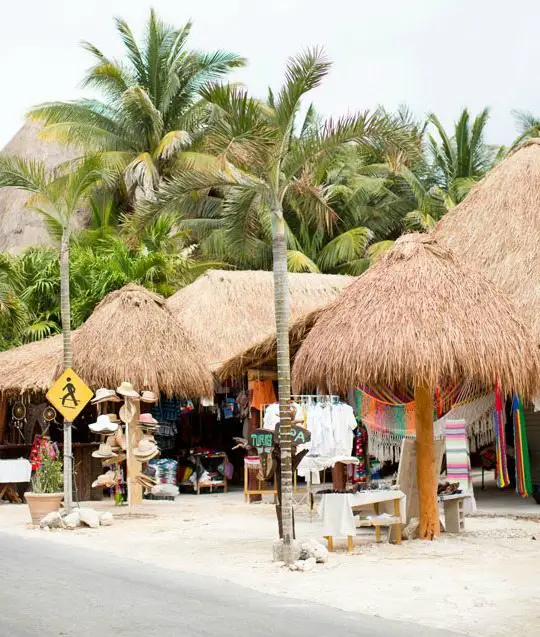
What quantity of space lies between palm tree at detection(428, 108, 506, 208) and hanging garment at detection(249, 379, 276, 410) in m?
16.3

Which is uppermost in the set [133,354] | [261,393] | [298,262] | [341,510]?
[298,262]

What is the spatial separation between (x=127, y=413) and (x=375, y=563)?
6999mm

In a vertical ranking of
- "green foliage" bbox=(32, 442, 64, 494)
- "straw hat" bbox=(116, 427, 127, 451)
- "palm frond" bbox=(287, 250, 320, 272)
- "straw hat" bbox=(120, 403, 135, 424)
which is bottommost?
"green foliage" bbox=(32, 442, 64, 494)

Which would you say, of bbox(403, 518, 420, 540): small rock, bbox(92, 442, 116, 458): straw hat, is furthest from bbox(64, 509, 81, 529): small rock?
bbox(403, 518, 420, 540): small rock

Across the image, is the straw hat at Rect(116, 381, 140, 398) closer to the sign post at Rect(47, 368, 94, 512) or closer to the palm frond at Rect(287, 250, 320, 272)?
the sign post at Rect(47, 368, 94, 512)

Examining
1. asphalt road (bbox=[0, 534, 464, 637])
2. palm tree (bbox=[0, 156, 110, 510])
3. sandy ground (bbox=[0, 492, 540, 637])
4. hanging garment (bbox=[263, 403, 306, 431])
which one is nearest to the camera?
asphalt road (bbox=[0, 534, 464, 637])

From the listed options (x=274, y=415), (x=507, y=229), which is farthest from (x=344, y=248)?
(x=274, y=415)

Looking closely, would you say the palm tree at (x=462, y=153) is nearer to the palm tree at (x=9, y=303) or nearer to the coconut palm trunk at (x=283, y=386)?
the palm tree at (x=9, y=303)

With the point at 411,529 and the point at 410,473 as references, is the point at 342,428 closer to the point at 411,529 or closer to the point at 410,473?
the point at 410,473

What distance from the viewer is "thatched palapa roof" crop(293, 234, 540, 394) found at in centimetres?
1120

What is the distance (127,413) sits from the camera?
16.4 meters

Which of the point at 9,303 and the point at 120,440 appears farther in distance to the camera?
the point at 9,303

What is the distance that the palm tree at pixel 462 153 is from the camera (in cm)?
3384

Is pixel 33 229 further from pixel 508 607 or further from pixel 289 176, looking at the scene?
pixel 508 607
